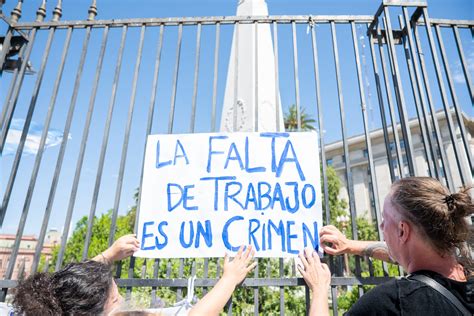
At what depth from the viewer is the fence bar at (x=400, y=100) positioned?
229 cm

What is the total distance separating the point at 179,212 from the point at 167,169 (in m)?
0.34

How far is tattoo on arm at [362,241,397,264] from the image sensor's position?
1.91m

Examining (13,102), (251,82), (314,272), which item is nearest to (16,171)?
(13,102)

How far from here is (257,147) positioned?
232 centimetres

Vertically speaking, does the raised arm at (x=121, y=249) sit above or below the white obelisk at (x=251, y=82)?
below

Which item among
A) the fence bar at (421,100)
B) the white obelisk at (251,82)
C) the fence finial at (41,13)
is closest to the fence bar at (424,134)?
the fence bar at (421,100)

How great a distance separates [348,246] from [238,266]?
2.32 ft

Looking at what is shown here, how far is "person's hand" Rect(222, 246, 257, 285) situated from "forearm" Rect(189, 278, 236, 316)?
0.14 feet

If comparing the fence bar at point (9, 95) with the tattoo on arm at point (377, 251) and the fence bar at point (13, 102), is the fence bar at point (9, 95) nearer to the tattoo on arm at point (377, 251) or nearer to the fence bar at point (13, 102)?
the fence bar at point (13, 102)

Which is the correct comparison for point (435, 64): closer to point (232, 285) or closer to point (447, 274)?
point (447, 274)

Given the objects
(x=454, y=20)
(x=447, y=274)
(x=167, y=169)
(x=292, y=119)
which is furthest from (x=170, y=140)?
(x=292, y=119)

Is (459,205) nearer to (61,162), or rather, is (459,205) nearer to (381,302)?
(381,302)

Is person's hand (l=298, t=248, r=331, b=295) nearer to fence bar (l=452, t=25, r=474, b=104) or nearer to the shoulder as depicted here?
the shoulder

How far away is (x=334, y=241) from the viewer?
2.04 m
